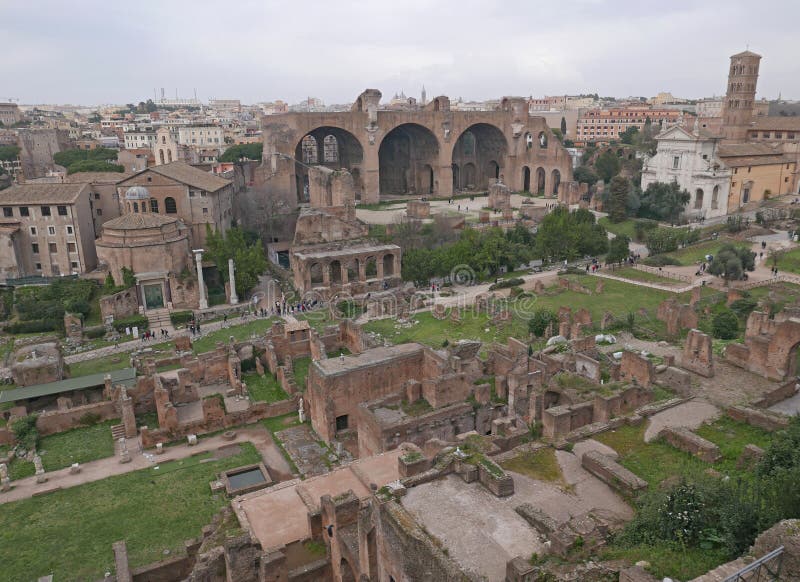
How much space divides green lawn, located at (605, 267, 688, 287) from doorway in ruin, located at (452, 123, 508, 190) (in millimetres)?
33381

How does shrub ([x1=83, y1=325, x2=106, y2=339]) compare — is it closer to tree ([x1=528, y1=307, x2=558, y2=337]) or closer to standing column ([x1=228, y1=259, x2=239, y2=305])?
standing column ([x1=228, y1=259, x2=239, y2=305])

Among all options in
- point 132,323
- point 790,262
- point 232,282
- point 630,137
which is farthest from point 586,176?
point 132,323

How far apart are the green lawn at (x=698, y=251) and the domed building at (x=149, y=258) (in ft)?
106

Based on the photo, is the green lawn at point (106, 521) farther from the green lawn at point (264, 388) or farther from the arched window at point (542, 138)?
the arched window at point (542, 138)

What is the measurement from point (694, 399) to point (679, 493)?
784 centimetres

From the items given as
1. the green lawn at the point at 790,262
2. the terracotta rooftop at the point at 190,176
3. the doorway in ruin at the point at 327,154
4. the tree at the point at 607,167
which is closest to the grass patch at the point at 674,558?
the green lawn at the point at 790,262

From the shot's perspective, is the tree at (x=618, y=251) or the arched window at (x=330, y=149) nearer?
the tree at (x=618, y=251)

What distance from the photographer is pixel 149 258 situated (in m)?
34.9

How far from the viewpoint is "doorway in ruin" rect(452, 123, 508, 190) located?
70.3 meters

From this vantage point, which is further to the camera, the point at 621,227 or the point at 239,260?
the point at 621,227

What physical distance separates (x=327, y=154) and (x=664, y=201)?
35.7 metres

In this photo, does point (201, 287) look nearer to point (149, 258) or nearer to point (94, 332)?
point (149, 258)

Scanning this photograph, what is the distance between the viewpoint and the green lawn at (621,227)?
164 ft

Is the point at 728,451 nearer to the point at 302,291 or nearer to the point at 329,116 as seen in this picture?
the point at 302,291
